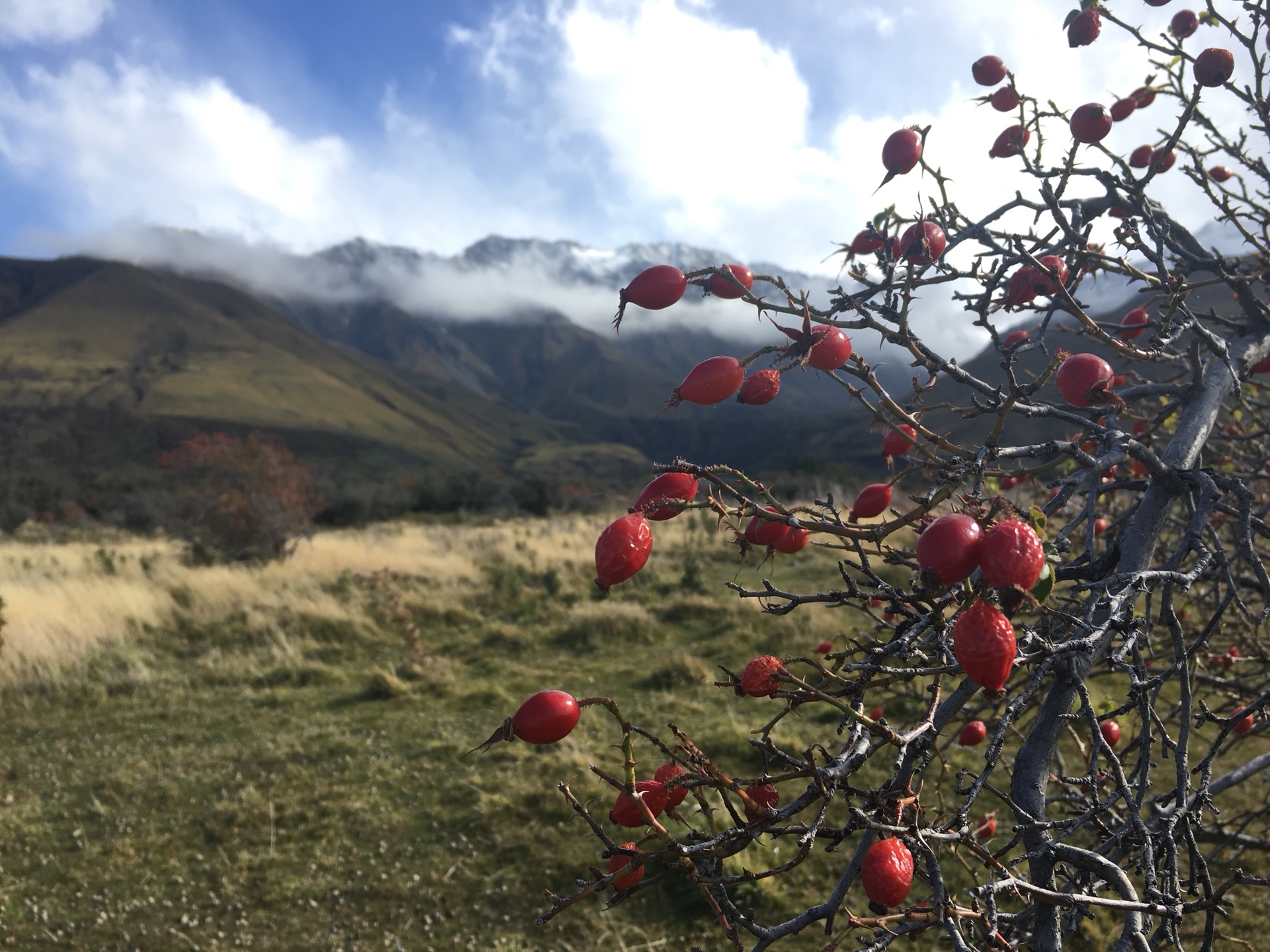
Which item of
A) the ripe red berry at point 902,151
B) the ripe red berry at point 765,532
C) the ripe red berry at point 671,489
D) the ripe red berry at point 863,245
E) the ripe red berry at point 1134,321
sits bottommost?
the ripe red berry at point 765,532

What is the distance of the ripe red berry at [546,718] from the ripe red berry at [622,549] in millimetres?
207

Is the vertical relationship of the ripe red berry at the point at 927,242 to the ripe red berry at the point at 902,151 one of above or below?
below

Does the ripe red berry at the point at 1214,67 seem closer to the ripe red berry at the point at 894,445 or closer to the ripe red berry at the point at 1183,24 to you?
the ripe red berry at the point at 1183,24

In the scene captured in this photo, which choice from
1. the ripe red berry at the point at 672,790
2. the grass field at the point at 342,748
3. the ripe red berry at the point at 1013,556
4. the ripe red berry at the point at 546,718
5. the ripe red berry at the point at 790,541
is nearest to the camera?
the ripe red berry at the point at 1013,556

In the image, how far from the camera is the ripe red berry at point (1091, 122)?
2.27 m

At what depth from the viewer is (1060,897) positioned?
906 mm

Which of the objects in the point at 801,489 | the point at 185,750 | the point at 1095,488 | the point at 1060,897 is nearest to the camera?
the point at 1060,897

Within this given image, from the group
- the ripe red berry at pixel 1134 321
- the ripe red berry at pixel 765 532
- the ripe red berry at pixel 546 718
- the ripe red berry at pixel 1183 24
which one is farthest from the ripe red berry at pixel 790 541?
the ripe red berry at pixel 1183 24

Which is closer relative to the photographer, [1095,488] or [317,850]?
[1095,488]

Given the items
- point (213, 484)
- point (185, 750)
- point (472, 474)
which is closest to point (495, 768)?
point (185, 750)

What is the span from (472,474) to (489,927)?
3202 centimetres

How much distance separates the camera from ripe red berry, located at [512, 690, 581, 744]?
46.8 inches

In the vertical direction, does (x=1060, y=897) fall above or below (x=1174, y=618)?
below

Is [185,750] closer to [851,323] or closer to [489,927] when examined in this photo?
[489,927]
